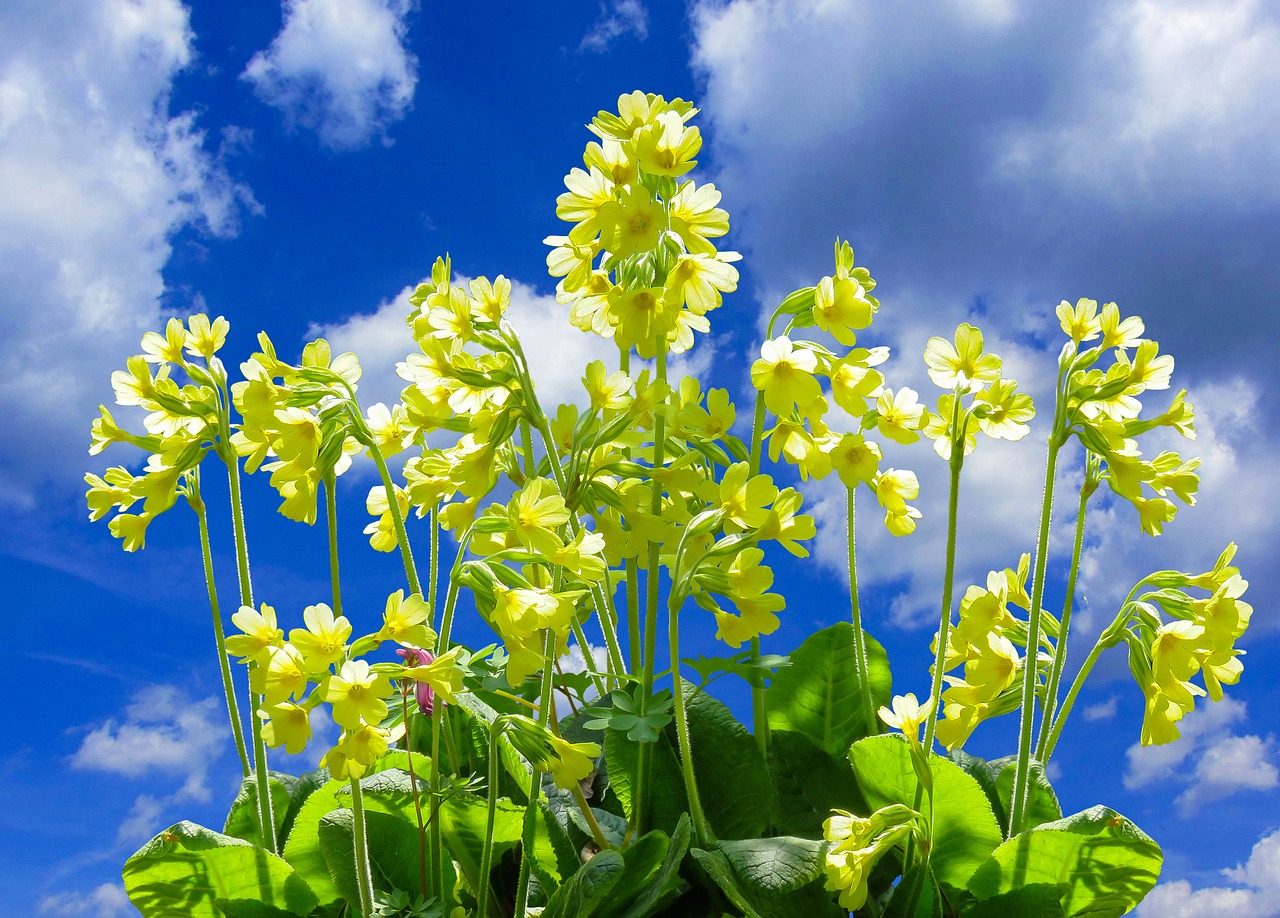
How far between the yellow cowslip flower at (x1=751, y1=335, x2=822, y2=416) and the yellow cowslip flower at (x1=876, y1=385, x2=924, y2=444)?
1.23 feet

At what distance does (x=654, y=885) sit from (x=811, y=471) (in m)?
0.86

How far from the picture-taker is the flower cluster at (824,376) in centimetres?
205

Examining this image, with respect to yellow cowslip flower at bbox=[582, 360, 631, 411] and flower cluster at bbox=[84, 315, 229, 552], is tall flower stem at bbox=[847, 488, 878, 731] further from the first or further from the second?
flower cluster at bbox=[84, 315, 229, 552]

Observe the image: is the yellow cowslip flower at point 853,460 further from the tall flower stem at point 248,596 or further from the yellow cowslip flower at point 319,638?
the tall flower stem at point 248,596

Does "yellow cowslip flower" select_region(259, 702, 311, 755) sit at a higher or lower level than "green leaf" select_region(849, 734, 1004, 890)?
higher

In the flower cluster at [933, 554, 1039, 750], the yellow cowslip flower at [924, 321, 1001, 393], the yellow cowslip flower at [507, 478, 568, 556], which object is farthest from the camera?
the yellow cowslip flower at [924, 321, 1001, 393]

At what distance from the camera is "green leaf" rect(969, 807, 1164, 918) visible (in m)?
2.09

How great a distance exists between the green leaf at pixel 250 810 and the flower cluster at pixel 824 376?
1470mm

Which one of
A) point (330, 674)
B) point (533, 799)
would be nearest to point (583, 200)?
point (330, 674)

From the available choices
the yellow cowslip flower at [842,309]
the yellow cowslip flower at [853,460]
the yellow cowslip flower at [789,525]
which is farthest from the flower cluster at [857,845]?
the yellow cowslip flower at [842,309]

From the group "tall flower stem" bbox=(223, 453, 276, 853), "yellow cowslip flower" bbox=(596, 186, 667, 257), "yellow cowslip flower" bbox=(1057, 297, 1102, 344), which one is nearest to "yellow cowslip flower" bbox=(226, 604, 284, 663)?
"tall flower stem" bbox=(223, 453, 276, 853)

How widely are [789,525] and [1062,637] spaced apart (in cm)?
70

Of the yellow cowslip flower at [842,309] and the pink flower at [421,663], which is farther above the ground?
the yellow cowslip flower at [842,309]

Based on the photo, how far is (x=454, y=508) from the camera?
6.93ft
